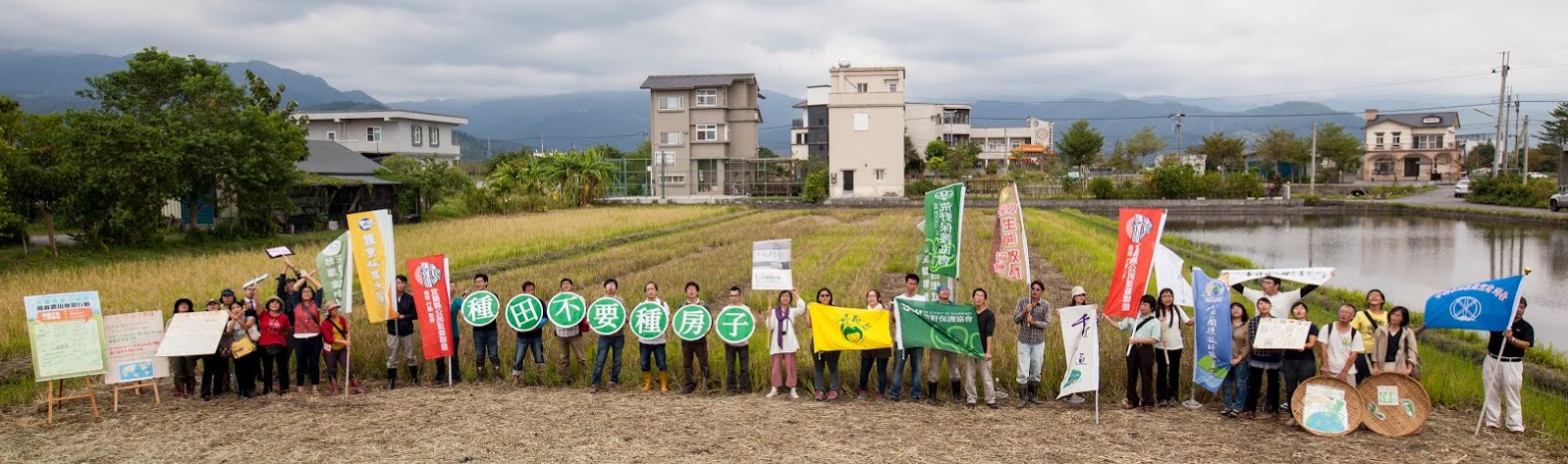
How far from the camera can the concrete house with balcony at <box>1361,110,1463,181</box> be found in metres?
71.9

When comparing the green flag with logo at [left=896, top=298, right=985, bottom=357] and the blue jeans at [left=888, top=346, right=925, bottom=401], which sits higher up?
the green flag with logo at [left=896, top=298, right=985, bottom=357]

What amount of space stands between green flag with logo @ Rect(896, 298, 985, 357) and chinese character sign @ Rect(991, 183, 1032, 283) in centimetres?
172

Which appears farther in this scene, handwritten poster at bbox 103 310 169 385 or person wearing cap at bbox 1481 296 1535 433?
handwritten poster at bbox 103 310 169 385

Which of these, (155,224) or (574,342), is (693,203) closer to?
(155,224)

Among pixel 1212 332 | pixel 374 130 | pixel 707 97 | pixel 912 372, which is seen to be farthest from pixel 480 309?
pixel 374 130

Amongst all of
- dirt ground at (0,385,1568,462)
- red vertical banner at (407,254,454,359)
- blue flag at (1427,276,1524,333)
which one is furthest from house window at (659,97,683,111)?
blue flag at (1427,276,1524,333)

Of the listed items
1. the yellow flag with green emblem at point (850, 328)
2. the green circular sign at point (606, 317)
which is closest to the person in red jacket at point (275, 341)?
the green circular sign at point (606, 317)

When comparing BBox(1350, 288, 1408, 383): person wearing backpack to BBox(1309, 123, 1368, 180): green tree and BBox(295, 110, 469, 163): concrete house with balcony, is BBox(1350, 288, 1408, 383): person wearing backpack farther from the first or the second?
BBox(1309, 123, 1368, 180): green tree

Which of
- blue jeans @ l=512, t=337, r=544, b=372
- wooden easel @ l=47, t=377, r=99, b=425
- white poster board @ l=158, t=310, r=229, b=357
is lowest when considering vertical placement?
wooden easel @ l=47, t=377, r=99, b=425

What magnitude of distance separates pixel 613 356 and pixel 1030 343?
427 centimetres

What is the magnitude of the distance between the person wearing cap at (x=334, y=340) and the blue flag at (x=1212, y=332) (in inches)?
329

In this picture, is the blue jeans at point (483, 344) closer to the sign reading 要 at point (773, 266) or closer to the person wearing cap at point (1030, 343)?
the sign reading 要 at point (773, 266)

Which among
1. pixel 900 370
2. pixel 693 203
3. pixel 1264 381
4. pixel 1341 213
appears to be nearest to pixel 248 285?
pixel 900 370

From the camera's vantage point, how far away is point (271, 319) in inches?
399
